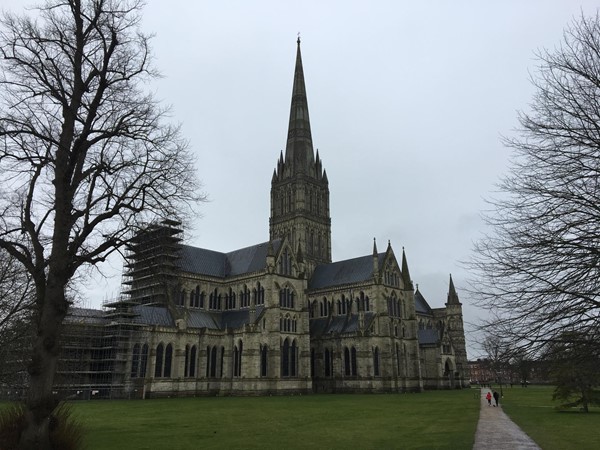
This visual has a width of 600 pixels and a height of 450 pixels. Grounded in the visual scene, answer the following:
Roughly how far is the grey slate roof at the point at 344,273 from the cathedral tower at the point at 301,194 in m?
5.03

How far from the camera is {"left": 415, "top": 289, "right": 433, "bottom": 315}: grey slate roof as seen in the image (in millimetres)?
87375

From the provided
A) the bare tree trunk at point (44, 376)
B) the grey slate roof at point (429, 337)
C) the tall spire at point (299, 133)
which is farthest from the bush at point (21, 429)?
the tall spire at point (299, 133)

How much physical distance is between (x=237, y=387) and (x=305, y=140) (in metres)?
46.7

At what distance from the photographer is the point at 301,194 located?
80875 millimetres

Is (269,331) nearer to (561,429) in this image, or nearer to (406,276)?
(406,276)

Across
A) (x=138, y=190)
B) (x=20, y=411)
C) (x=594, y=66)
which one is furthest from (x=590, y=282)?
(x=20, y=411)

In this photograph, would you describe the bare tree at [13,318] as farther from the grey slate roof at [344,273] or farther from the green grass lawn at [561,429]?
the grey slate roof at [344,273]

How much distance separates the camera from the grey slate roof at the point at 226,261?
62.7 metres

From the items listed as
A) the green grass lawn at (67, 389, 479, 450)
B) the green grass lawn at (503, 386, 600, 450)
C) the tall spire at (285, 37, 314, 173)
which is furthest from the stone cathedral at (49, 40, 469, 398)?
the green grass lawn at (503, 386, 600, 450)

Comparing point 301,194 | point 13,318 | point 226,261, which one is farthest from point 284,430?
point 301,194

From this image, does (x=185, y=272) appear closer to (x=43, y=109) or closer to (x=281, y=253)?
(x=281, y=253)

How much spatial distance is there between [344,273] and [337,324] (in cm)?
780

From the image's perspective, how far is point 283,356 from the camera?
56156 mm

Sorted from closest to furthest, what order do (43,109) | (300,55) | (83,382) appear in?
(43,109) → (83,382) → (300,55)
